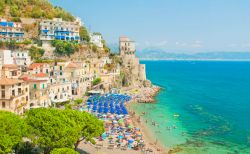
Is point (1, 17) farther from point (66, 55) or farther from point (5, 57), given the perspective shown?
point (5, 57)

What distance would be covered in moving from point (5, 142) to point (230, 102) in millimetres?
68061

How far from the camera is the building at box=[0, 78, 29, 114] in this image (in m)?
Result: 45.0

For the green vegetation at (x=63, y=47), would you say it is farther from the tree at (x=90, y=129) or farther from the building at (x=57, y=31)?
the tree at (x=90, y=129)

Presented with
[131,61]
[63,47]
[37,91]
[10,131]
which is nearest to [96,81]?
[63,47]

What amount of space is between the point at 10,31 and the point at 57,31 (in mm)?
12442

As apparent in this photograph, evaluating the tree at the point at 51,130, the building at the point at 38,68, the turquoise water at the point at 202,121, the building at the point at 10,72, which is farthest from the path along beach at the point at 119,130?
the building at the point at 10,72

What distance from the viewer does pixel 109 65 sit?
9538 centimetres

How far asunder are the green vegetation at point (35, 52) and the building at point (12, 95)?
3138cm

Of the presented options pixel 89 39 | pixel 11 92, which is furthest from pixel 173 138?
pixel 89 39

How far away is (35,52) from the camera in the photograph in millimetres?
81625

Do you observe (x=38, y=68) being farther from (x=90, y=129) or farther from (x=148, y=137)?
(x=90, y=129)

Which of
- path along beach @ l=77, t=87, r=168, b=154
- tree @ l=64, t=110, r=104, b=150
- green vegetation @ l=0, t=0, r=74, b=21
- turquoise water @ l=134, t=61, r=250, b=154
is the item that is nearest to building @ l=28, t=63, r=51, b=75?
path along beach @ l=77, t=87, r=168, b=154

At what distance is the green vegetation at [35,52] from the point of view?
261 feet

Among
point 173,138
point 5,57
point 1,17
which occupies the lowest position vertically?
point 173,138
